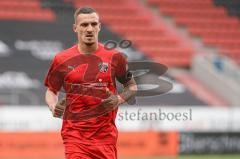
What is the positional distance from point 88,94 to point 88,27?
0.52 m

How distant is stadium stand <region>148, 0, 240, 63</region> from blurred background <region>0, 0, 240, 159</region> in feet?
0.09

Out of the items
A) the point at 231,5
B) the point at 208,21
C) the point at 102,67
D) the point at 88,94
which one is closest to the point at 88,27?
the point at 102,67

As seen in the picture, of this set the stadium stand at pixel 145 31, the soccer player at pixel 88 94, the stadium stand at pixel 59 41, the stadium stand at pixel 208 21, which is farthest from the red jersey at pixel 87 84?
the stadium stand at pixel 208 21

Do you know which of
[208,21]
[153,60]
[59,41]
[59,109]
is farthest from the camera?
[208,21]

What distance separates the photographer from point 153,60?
62.1 feet

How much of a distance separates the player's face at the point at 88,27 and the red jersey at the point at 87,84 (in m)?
0.18

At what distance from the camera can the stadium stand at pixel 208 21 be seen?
65.9 feet

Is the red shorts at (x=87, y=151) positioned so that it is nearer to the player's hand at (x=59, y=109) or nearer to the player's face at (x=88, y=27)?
the player's hand at (x=59, y=109)

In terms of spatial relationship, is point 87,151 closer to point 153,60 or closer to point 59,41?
point 59,41

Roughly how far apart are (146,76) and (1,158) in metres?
4.53

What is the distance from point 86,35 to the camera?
5.50 meters

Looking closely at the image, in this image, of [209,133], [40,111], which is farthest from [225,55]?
[40,111]

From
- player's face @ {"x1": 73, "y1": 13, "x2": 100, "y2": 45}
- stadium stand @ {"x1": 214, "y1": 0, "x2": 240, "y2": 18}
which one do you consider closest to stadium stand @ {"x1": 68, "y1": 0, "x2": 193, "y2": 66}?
stadium stand @ {"x1": 214, "y1": 0, "x2": 240, "y2": 18}

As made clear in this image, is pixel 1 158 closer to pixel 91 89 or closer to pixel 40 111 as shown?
pixel 40 111
